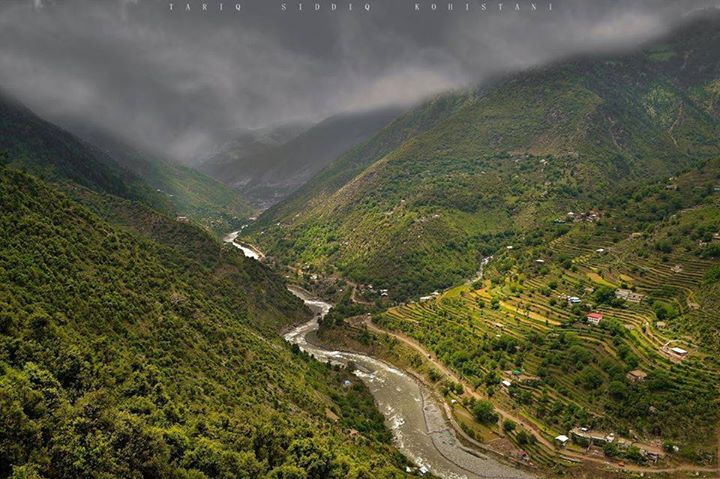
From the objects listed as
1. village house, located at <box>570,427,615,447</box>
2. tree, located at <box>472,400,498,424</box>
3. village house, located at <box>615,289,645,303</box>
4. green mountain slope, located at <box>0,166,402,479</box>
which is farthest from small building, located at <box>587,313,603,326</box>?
green mountain slope, located at <box>0,166,402,479</box>

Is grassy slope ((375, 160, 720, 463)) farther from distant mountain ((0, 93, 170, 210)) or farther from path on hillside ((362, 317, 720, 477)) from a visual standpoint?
distant mountain ((0, 93, 170, 210))

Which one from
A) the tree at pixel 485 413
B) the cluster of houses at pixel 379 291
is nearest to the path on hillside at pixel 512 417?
the tree at pixel 485 413

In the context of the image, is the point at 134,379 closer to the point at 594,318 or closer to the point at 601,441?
the point at 601,441

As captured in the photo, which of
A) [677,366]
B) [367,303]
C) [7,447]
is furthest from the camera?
[367,303]

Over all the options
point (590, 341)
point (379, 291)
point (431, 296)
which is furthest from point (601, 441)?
point (379, 291)

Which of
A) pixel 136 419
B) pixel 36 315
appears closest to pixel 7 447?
pixel 136 419

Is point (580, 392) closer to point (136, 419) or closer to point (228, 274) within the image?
point (136, 419)

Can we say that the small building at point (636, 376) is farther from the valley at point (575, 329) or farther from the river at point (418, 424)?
the river at point (418, 424)
